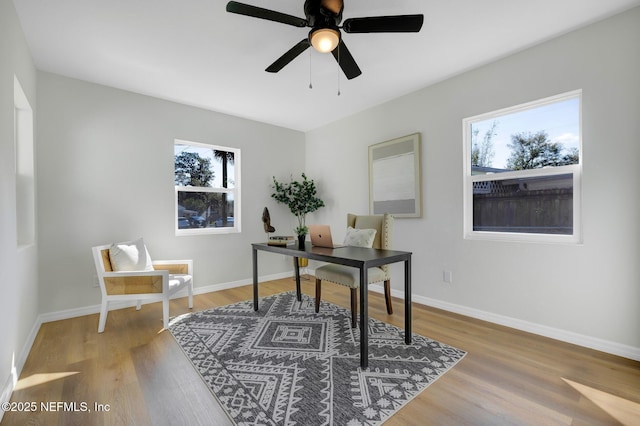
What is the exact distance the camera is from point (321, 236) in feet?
9.02

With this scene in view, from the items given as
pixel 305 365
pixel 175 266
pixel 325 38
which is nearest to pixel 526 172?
pixel 325 38

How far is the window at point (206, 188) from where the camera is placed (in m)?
3.99

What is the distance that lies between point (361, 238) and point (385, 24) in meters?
1.83

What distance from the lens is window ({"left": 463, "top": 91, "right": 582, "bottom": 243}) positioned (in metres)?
2.49

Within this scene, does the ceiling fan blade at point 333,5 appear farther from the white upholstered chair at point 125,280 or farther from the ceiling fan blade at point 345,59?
the white upholstered chair at point 125,280

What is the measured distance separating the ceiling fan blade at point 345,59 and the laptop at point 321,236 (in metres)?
1.32

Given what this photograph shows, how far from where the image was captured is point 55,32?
238 cm

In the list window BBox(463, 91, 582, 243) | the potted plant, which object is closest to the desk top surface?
window BBox(463, 91, 582, 243)

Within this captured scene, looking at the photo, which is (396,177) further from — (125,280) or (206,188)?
(125,280)

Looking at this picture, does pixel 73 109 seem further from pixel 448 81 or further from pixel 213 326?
pixel 448 81

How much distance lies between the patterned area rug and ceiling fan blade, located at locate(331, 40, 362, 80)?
7.27 ft

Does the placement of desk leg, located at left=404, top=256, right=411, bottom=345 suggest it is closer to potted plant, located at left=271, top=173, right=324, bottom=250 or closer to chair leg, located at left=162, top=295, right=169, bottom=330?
chair leg, located at left=162, top=295, right=169, bottom=330

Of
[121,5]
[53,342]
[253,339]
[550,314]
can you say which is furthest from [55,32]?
[550,314]

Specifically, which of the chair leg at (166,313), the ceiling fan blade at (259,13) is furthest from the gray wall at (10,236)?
the ceiling fan blade at (259,13)
